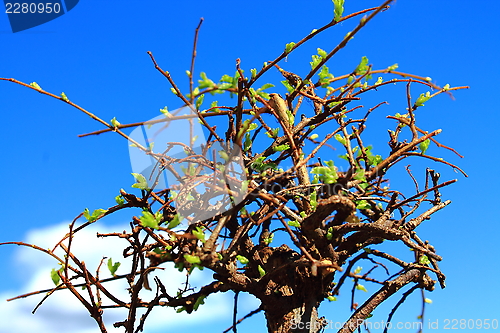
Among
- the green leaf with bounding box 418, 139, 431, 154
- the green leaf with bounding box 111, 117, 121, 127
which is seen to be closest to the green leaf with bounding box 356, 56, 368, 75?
the green leaf with bounding box 418, 139, 431, 154

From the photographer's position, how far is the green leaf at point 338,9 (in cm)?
176

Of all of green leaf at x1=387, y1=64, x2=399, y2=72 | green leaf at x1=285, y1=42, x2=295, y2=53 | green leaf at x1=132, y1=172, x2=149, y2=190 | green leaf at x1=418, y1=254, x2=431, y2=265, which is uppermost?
green leaf at x1=285, y1=42, x2=295, y2=53

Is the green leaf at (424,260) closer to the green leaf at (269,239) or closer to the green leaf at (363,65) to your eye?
the green leaf at (269,239)

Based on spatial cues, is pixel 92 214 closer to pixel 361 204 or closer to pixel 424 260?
pixel 361 204

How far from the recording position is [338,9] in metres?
1.78

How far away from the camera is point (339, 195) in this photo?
1.80 meters

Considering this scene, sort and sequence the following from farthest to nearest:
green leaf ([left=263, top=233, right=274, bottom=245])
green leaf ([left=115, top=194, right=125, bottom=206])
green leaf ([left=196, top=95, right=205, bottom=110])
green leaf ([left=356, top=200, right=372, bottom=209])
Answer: green leaf ([left=263, top=233, right=274, bottom=245]), green leaf ([left=356, top=200, right=372, bottom=209]), green leaf ([left=115, top=194, right=125, bottom=206]), green leaf ([left=196, top=95, right=205, bottom=110])

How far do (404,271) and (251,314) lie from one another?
92 centimetres

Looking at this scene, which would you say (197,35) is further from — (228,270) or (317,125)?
(228,270)

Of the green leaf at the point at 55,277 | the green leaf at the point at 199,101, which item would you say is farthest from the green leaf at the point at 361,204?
the green leaf at the point at 55,277

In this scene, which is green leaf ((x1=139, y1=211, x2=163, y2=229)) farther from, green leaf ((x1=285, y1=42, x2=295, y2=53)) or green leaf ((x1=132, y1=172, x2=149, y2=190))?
green leaf ((x1=285, y1=42, x2=295, y2=53))

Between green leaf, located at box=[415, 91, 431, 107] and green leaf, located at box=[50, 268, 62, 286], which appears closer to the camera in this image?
green leaf, located at box=[50, 268, 62, 286]

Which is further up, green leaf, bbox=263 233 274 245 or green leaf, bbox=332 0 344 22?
green leaf, bbox=332 0 344 22

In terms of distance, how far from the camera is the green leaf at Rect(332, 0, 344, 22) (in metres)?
1.76
